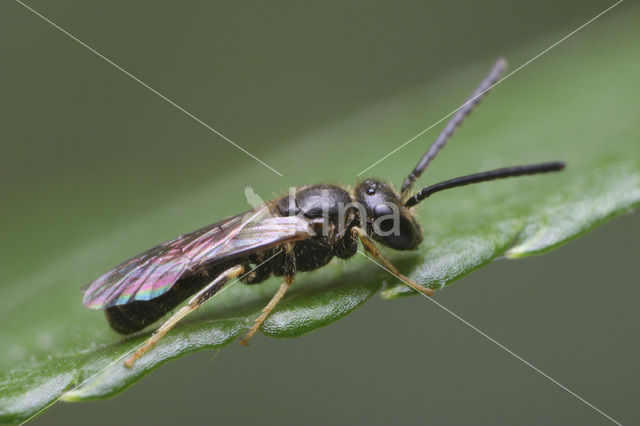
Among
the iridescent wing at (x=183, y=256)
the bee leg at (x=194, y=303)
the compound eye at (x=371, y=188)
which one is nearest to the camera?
the bee leg at (x=194, y=303)

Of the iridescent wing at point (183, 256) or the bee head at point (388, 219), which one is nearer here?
the iridescent wing at point (183, 256)

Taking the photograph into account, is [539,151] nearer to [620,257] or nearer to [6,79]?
[620,257]

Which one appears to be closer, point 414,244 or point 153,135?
point 414,244

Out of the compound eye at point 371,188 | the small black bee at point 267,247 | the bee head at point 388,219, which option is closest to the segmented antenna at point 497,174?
the small black bee at point 267,247

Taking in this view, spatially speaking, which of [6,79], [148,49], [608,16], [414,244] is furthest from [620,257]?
[6,79]

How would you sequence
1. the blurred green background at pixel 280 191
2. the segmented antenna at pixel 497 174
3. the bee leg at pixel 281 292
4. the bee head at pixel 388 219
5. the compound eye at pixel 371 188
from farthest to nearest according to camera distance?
the blurred green background at pixel 280 191 → the compound eye at pixel 371 188 → the bee head at pixel 388 219 → the bee leg at pixel 281 292 → the segmented antenna at pixel 497 174

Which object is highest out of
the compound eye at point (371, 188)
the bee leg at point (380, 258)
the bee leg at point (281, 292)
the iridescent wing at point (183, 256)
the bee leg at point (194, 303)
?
the iridescent wing at point (183, 256)

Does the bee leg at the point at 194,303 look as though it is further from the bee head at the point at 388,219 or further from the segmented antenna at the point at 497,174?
the segmented antenna at the point at 497,174
